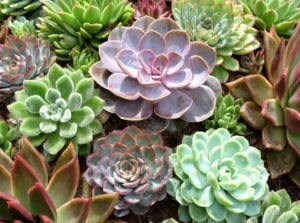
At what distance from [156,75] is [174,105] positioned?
10 centimetres

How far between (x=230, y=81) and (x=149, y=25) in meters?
0.35

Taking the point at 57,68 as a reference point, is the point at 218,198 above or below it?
below

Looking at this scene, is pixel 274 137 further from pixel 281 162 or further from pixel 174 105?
pixel 174 105

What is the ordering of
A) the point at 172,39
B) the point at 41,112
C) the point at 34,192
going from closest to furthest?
the point at 34,192 < the point at 41,112 < the point at 172,39

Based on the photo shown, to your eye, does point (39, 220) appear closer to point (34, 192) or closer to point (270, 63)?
point (34, 192)

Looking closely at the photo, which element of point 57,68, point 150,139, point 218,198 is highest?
point 57,68

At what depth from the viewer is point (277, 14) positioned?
5.71 feet

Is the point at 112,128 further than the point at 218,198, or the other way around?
the point at 112,128

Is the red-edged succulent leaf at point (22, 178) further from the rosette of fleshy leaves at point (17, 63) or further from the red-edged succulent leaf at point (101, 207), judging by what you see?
the rosette of fleshy leaves at point (17, 63)

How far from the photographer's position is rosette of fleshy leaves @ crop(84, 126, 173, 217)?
1348 mm

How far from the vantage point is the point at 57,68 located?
1.47 meters

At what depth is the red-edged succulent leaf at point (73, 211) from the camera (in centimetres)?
128

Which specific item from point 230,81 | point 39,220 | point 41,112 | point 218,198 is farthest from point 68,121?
point 230,81

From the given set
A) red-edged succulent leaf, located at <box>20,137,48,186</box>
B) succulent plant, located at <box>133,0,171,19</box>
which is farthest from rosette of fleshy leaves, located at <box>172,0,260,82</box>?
red-edged succulent leaf, located at <box>20,137,48,186</box>
